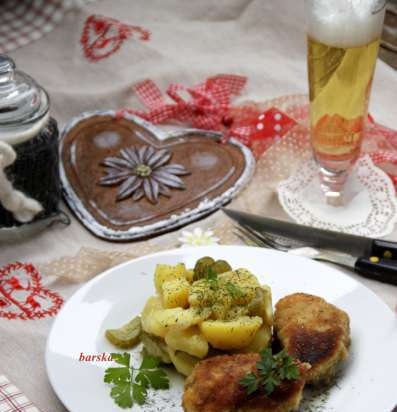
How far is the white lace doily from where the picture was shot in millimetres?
2457

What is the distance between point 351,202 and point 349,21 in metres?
0.54

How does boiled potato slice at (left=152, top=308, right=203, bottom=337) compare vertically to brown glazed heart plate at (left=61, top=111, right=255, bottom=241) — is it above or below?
above

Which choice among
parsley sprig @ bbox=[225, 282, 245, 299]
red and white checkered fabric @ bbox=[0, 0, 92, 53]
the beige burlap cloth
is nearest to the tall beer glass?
the beige burlap cloth

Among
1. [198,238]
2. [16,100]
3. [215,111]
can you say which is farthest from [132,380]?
[215,111]

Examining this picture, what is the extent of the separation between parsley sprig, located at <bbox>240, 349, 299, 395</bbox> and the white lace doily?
0.87 m

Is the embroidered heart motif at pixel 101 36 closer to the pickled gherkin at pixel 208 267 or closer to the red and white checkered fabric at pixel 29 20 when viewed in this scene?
the red and white checkered fabric at pixel 29 20

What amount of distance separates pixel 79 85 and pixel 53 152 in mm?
772

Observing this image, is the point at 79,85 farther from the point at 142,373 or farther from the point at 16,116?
the point at 142,373

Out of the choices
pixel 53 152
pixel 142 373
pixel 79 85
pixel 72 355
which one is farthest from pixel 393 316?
pixel 79 85

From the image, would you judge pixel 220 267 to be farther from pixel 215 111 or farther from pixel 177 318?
pixel 215 111

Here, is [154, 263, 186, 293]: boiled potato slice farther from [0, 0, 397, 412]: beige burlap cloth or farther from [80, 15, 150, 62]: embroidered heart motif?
[80, 15, 150, 62]: embroidered heart motif

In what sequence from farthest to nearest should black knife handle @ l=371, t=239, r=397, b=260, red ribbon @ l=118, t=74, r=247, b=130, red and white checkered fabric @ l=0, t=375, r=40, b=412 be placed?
1. red ribbon @ l=118, t=74, r=247, b=130
2. black knife handle @ l=371, t=239, r=397, b=260
3. red and white checkered fabric @ l=0, t=375, r=40, b=412

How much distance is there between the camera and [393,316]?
1.91 metres

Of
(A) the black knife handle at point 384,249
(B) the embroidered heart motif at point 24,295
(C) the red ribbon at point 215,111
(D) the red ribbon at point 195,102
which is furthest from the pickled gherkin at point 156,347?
(D) the red ribbon at point 195,102
